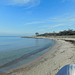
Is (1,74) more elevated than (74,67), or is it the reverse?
(74,67)

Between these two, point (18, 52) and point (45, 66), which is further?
point (18, 52)

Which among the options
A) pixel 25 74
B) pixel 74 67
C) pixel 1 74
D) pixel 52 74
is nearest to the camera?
pixel 74 67

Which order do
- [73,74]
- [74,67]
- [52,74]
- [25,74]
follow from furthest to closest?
[25,74], [52,74], [74,67], [73,74]

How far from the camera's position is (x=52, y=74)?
3.82 m

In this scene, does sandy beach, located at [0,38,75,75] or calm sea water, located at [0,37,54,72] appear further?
calm sea water, located at [0,37,54,72]

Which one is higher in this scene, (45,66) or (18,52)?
(45,66)

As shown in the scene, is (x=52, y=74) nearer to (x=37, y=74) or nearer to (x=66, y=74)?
(x=37, y=74)

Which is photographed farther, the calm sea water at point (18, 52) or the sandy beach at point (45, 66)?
the calm sea water at point (18, 52)

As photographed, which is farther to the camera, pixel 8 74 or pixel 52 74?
pixel 8 74

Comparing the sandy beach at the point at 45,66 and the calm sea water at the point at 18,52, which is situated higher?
the sandy beach at the point at 45,66

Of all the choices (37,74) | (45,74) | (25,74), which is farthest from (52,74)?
(25,74)

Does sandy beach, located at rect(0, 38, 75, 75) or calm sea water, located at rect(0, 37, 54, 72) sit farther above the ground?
sandy beach, located at rect(0, 38, 75, 75)

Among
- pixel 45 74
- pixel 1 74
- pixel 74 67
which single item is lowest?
pixel 1 74

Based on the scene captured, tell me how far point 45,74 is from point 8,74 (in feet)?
8.17
